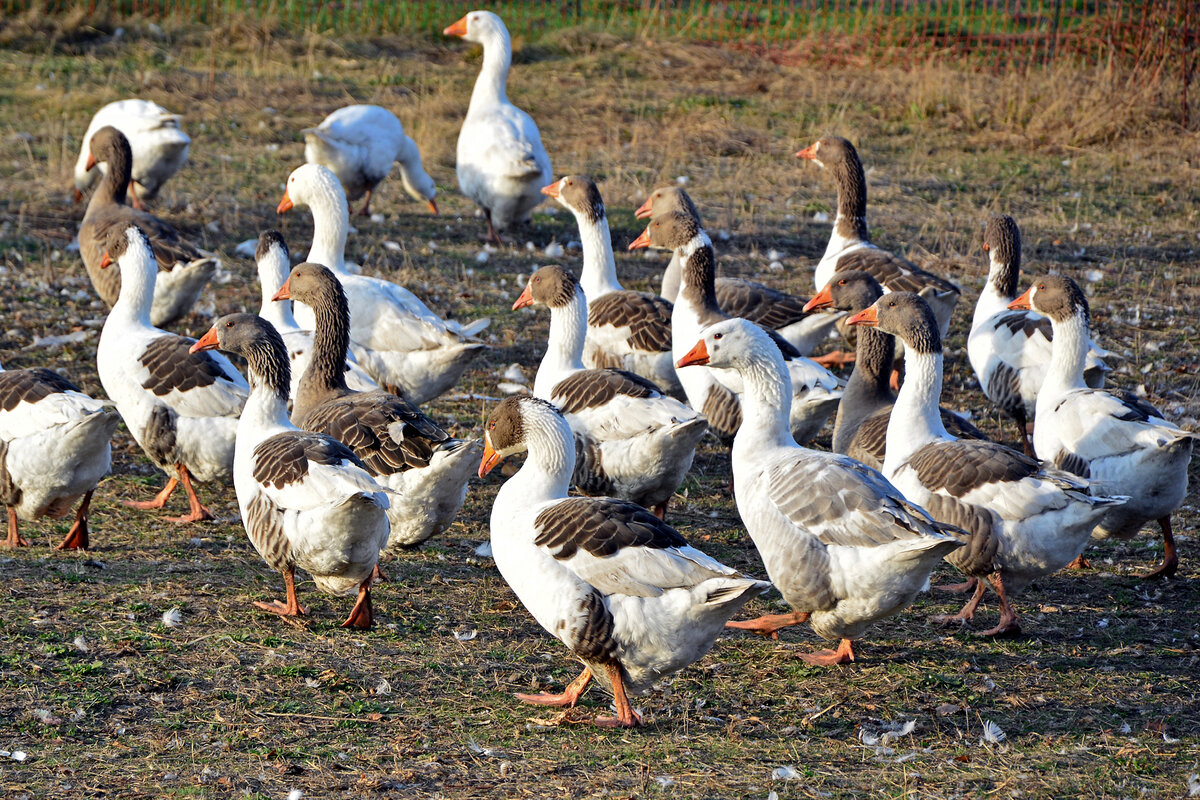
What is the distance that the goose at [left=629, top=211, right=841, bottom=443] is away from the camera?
711 cm

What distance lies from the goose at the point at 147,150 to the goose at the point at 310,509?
6934mm

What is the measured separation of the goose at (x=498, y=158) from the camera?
11500mm

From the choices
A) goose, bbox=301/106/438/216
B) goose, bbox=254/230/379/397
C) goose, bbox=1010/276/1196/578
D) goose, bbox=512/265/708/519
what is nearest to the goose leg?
goose, bbox=512/265/708/519

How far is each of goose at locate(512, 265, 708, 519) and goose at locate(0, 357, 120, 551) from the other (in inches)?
95.4

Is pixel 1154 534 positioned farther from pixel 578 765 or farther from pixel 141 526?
pixel 141 526

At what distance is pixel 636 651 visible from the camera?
14.8ft

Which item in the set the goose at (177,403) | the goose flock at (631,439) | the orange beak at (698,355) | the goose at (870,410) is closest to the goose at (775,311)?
the goose flock at (631,439)

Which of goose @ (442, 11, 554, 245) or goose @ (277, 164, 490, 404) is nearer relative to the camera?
goose @ (277, 164, 490, 404)

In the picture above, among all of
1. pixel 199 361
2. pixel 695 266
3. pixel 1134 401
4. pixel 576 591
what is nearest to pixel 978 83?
pixel 695 266

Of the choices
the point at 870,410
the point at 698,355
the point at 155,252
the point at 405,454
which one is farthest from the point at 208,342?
the point at 870,410

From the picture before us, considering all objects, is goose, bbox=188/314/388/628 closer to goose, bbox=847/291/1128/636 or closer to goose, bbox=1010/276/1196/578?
goose, bbox=847/291/1128/636

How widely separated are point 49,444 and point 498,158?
6491 millimetres

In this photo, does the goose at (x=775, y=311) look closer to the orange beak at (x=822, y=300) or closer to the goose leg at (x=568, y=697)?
the orange beak at (x=822, y=300)

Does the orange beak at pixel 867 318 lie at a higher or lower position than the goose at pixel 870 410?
higher
